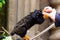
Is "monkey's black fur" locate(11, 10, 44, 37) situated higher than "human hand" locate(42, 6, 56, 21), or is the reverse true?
"human hand" locate(42, 6, 56, 21)

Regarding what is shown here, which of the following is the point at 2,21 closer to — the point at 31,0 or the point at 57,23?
the point at 31,0

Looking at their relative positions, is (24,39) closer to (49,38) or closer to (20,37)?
(20,37)

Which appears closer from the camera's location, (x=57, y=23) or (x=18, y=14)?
(x=57, y=23)

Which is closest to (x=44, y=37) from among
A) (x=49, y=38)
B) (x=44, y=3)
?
(x=49, y=38)

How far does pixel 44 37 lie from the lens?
1562mm

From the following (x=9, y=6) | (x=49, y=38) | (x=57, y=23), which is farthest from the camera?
(x=49, y=38)

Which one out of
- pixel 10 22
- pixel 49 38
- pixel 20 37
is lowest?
pixel 49 38

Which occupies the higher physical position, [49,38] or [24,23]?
[24,23]

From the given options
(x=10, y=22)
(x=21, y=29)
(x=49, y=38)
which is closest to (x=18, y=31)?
(x=21, y=29)

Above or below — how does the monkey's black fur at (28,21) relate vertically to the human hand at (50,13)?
below

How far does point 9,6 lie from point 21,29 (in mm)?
465

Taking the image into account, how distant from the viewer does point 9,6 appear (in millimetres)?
1499

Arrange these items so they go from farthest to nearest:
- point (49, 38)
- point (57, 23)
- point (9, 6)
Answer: point (49, 38) < point (9, 6) < point (57, 23)

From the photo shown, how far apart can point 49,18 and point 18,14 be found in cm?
51
